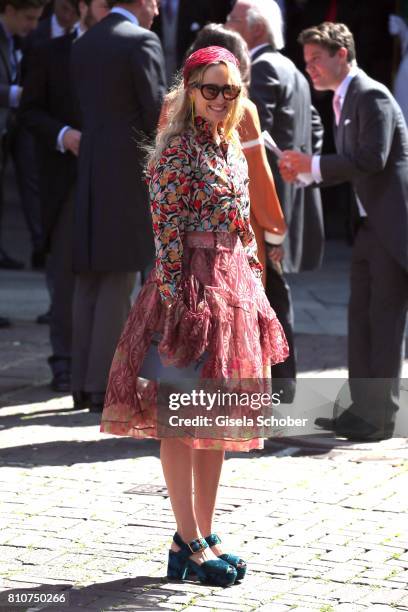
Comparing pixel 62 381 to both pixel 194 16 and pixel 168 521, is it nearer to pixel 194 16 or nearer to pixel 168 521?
pixel 168 521

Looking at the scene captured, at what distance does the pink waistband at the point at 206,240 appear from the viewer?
15.7 feet

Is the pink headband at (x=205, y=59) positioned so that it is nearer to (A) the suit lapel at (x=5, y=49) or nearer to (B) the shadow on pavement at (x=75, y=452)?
(B) the shadow on pavement at (x=75, y=452)

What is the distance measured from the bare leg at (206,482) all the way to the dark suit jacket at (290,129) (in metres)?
2.57

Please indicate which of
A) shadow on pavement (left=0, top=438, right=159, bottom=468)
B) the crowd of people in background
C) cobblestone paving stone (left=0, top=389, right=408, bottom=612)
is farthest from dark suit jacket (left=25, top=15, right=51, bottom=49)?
shadow on pavement (left=0, top=438, right=159, bottom=468)

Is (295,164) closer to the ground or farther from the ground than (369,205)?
farther from the ground

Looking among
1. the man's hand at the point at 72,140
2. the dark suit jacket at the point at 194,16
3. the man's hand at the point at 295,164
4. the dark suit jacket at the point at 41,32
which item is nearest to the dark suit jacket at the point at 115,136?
the man's hand at the point at 72,140

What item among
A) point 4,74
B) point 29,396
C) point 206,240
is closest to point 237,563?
point 206,240

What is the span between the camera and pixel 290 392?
735 cm

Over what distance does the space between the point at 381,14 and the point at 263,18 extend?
6.55m

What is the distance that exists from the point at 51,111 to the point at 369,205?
210 centimetres

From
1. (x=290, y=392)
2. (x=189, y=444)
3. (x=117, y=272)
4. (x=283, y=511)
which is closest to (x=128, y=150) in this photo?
(x=117, y=272)

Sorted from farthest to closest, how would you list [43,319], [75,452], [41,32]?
1. [43,319]
2. [41,32]
3. [75,452]

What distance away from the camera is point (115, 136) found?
719 cm

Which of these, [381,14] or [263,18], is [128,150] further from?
[381,14]
